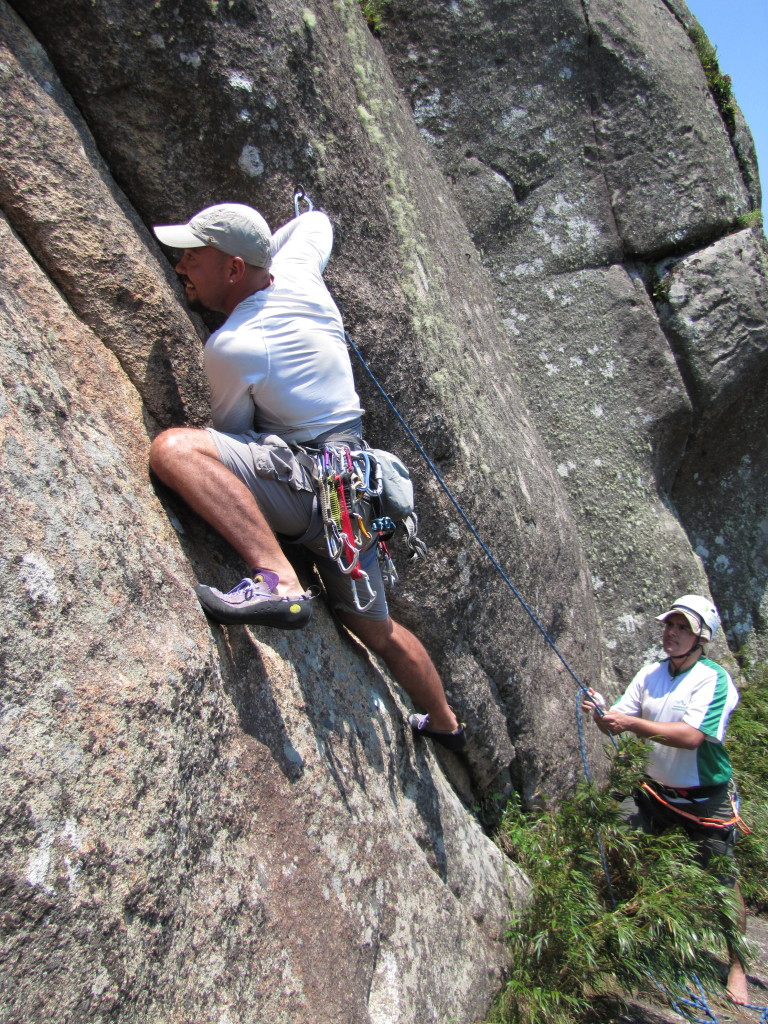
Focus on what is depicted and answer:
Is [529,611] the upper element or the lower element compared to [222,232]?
lower

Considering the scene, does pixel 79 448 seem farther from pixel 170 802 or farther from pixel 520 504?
pixel 520 504

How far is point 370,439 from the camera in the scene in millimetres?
4625

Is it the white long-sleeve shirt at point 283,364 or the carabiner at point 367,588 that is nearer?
the white long-sleeve shirt at point 283,364

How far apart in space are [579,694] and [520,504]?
5.06 feet

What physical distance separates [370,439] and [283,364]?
47.3 inches

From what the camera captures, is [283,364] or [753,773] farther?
[753,773]

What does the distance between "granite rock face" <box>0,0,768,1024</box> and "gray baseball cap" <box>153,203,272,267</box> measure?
323mm

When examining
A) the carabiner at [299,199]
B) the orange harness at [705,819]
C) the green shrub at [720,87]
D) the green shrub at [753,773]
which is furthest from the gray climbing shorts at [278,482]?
the green shrub at [720,87]

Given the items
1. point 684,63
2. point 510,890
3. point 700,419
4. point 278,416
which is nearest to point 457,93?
point 684,63

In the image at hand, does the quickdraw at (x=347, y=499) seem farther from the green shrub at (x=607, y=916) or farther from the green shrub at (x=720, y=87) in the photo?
the green shrub at (x=720, y=87)

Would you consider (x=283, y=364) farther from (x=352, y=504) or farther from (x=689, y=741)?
(x=689, y=741)

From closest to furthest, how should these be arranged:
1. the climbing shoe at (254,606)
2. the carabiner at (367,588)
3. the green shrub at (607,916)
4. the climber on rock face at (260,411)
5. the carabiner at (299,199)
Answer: the climbing shoe at (254,606), the climber on rock face at (260,411), the carabiner at (367,588), the green shrub at (607,916), the carabiner at (299,199)

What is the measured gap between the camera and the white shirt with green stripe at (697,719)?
486cm

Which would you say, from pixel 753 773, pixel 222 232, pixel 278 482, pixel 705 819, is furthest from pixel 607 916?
pixel 222 232
